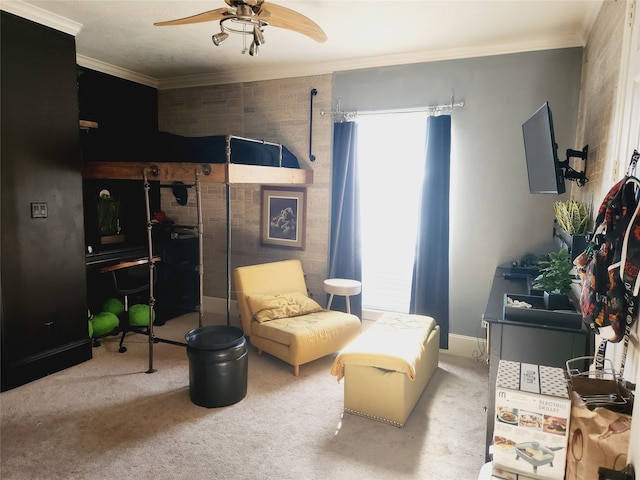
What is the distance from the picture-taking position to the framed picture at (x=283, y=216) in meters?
4.49

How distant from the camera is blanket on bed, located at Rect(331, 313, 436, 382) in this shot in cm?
271

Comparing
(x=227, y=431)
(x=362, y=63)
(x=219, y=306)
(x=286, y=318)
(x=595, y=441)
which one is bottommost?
(x=227, y=431)

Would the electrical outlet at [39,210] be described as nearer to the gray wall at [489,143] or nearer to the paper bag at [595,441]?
the gray wall at [489,143]

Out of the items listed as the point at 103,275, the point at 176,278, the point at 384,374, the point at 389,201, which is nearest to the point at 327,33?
the point at 389,201

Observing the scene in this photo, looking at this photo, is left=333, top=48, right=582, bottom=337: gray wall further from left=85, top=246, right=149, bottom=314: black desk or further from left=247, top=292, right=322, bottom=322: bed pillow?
left=85, top=246, right=149, bottom=314: black desk

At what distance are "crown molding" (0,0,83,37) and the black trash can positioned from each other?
2509 mm

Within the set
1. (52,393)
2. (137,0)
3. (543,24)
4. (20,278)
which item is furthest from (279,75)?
(52,393)

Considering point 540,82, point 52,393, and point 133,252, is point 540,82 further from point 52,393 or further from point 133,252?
point 52,393

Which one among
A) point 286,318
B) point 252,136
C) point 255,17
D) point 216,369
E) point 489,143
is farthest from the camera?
point 252,136

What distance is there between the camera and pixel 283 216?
15.0 ft

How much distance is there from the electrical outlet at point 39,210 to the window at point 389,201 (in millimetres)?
2661

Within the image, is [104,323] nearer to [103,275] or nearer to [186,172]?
[103,275]

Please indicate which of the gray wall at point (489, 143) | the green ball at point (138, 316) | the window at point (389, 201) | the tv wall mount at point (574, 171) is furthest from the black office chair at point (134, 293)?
the tv wall mount at point (574, 171)

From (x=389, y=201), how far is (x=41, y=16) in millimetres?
3109
